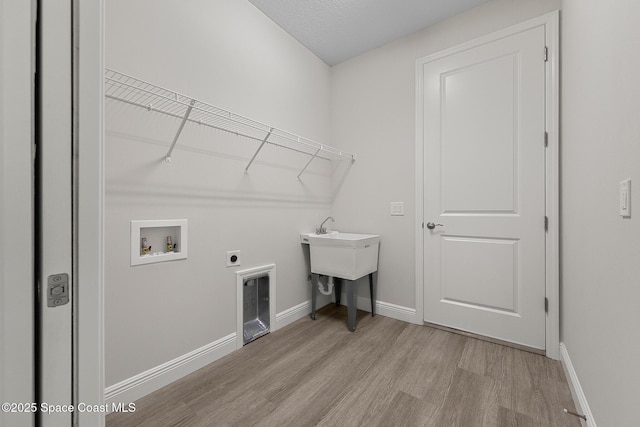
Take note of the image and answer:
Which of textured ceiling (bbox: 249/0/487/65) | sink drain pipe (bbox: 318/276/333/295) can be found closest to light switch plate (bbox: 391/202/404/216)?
sink drain pipe (bbox: 318/276/333/295)

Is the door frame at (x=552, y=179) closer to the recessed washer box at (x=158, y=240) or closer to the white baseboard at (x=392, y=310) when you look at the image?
the white baseboard at (x=392, y=310)

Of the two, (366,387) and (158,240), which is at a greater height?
(158,240)

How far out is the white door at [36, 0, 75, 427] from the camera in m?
0.55

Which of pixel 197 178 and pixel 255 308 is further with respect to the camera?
pixel 255 308

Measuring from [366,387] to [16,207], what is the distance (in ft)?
5.33

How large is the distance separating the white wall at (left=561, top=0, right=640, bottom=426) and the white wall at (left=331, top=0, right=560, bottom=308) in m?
1.01

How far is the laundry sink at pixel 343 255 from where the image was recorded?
2115mm

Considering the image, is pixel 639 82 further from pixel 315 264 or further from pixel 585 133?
pixel 315 264

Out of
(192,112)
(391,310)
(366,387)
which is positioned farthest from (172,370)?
(391,310)

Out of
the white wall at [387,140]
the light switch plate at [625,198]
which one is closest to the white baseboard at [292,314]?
the white wall at [387,140]

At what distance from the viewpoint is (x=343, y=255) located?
84.3 inches

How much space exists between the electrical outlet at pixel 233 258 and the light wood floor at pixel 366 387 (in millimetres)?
618

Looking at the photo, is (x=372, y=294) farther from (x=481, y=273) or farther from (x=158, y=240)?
(x=158, y=240)

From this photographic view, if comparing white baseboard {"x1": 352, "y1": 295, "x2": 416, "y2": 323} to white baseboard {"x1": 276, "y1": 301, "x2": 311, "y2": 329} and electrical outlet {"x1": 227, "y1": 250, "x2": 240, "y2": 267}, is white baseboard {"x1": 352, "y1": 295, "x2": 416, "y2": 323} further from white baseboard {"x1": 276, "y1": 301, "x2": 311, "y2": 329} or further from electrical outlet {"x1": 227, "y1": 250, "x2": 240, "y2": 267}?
electrical outlet {"x1": 227, "y1": 250, "x2": 240, "y2": 267}
